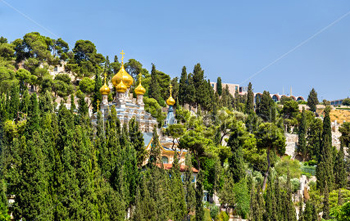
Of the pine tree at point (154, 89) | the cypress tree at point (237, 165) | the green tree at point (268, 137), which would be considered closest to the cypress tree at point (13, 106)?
the cypress tree at point (237, 165)

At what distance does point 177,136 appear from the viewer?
91.4 feet

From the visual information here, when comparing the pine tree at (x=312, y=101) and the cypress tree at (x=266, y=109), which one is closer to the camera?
the cypress tree at (x=266, y=109)

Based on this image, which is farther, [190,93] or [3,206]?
[190,93]

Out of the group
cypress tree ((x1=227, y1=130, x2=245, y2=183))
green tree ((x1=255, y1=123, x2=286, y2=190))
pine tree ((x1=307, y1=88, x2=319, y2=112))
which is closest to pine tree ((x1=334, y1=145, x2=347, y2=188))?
green tree ((x1=255, y1=123, x2=286, y2=190))

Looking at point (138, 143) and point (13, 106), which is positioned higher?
point (13, 106)

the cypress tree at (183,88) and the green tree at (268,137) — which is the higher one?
the cypress tree at (183,88)

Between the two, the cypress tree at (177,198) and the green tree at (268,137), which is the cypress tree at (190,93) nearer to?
the green tree at (268,137)

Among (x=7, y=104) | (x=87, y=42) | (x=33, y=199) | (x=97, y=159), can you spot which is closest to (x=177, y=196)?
(x=97, y=159)

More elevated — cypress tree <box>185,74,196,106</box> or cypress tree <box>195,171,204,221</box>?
cypress tree <box>185,74,196,106</box>

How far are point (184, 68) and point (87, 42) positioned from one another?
20.8 m

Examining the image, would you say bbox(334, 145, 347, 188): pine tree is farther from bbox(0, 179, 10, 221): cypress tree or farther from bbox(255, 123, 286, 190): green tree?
bbox(0, 179, 10, 221): cypress tree

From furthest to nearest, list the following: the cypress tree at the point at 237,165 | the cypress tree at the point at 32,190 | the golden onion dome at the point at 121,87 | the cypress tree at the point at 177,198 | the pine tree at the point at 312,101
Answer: the pine tree at the point at 312,101
the golden onion dome at the point at 121,87
the cypress tree at the point at 237,165
the cypress tree at the point at 177,198
the cypress tree at the point at 32,190

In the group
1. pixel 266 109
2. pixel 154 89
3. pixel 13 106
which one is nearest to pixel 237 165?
pixel 13 106

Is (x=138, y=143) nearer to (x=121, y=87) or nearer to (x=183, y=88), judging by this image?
(x=121, y=87)
